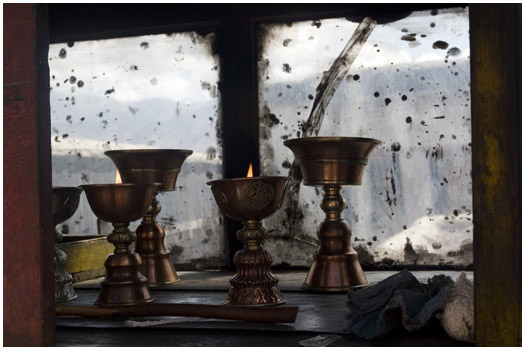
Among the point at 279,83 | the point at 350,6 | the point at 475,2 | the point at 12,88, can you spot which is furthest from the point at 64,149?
the point at 475,2

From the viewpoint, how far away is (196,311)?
6.32ft

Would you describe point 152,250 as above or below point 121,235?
below

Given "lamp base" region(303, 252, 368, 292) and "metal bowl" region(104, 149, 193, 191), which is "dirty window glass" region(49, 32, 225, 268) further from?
"lamp base" region(303, 252, 368, 292)

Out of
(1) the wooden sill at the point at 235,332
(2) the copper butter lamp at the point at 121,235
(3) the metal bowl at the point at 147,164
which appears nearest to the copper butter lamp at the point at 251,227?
(1) the wooden sill at the point at 235,332

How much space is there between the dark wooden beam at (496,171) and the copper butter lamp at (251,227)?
3.08ft

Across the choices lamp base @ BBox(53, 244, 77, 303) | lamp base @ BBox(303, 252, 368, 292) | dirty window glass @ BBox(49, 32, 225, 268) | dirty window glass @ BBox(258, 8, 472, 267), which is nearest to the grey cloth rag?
lamp base @ BBox(303, 252, 368, 292)

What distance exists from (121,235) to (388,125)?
67.8 inches

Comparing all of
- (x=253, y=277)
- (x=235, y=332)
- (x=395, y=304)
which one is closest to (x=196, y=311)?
(x=235, y=332)

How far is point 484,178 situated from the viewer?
1316 mm

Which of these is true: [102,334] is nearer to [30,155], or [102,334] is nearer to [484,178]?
[30,155]

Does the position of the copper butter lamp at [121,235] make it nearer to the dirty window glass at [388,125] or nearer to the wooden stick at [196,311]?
the wooden stick at [196,311]

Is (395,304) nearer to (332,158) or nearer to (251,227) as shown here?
(251,227)

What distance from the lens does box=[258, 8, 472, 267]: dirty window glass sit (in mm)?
3348

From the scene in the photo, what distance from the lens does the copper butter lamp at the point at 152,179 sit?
2.68 metres
